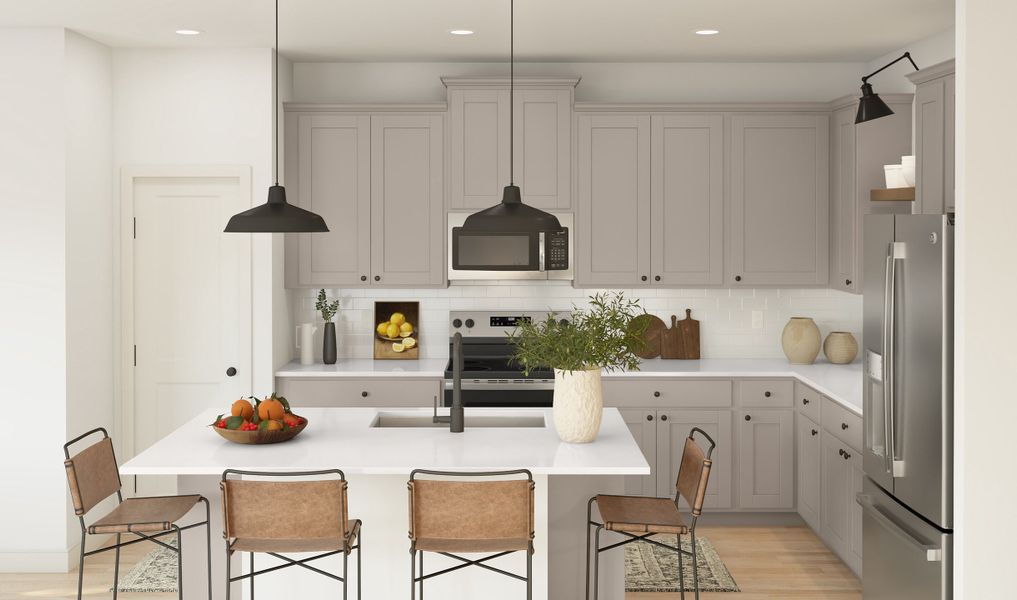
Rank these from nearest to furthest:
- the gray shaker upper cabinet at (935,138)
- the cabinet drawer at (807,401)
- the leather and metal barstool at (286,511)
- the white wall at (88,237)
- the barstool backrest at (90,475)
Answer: the leather and metal barstool at (286,511), the barstool backrest at (90,475), the gray shaker upper cabinet at (935,138), the white wall at (88,237), the cabinet drawer at (807,401)

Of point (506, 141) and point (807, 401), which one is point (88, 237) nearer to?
point (506, 141)

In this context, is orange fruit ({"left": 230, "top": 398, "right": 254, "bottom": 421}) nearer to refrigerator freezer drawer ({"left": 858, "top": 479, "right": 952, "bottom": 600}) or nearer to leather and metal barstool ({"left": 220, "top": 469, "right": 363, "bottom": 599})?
leather and metal barstool ({"left": 220, "top": 469, "right": 363, "bottom": 599})

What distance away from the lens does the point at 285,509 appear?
3.08 metres

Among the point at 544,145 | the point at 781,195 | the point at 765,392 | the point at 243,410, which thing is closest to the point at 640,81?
the point at 544,145

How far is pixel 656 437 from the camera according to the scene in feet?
17.9

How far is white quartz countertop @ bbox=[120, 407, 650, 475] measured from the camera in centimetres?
327

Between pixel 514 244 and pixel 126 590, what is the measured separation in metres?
2.78

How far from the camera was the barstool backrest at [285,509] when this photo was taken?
306 cm

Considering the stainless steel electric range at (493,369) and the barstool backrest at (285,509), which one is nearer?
the barstool backrest at (285,509)

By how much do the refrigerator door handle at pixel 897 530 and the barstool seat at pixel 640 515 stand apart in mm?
807

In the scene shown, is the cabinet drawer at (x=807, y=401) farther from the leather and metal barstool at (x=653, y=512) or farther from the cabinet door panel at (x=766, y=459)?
the leather and metal barstool at (x=653, y=512)
